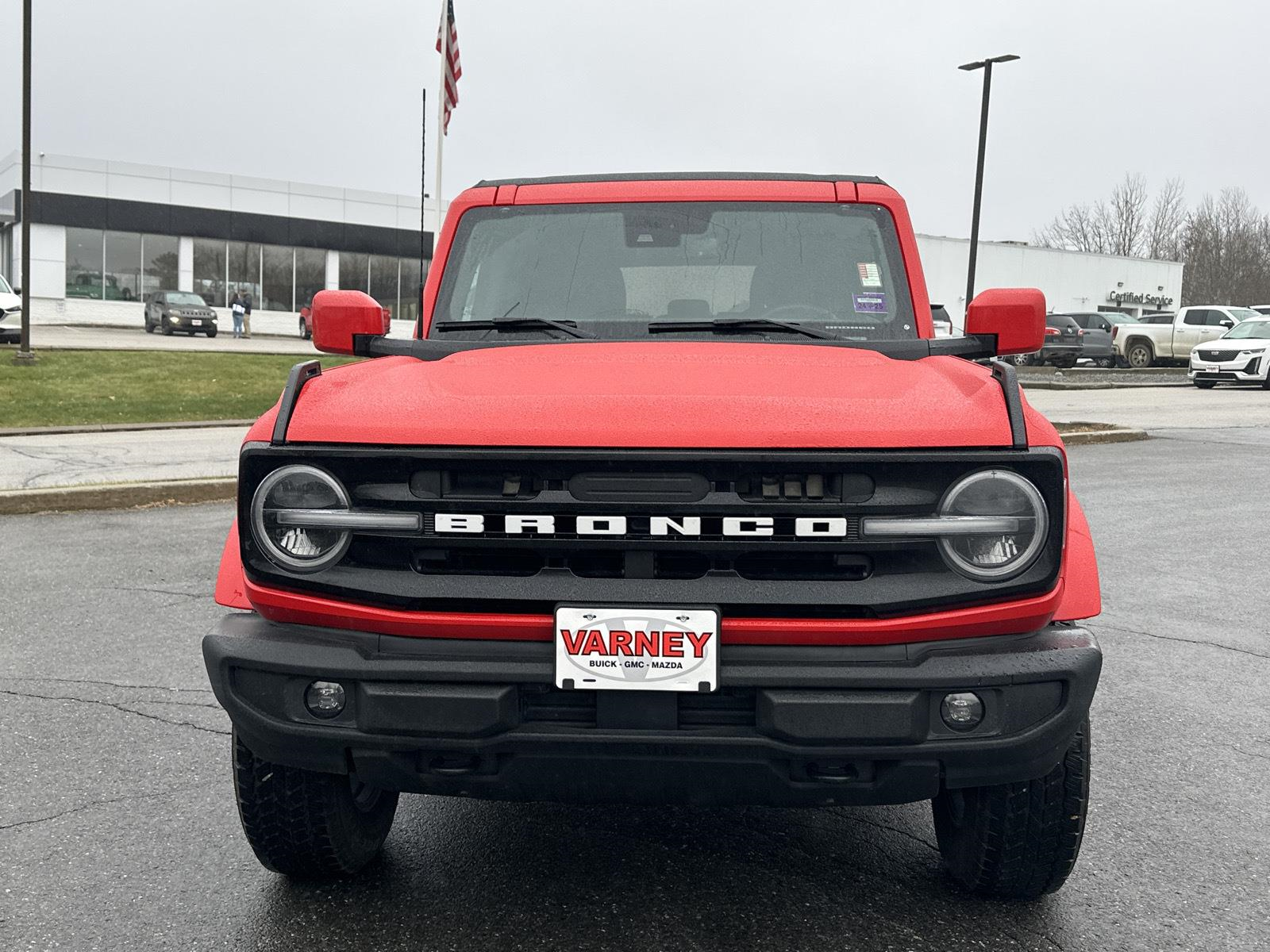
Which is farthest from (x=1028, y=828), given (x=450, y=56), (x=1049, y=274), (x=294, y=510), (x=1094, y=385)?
(x=1049, y=274)

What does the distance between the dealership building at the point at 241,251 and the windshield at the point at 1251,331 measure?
14.0m

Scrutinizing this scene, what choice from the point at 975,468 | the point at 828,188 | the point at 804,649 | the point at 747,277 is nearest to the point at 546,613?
the point at 804,649

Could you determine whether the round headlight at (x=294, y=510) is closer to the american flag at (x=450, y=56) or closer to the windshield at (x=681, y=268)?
the windshield at (x=681, y=268)

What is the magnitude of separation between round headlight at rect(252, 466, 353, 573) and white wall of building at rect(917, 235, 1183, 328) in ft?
125

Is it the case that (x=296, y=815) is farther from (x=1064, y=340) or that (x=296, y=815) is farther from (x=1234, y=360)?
(x=1064, y=340)

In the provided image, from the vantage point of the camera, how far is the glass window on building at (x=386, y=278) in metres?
50.5

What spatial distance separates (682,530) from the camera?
2.44 metres

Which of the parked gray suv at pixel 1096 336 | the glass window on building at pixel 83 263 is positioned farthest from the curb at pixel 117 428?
the glass window on building at pixel 83 263

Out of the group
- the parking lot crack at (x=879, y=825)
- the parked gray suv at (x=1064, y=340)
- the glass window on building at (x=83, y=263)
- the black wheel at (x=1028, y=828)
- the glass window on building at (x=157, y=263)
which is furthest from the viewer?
the glass window on building at (x=157, y=263)

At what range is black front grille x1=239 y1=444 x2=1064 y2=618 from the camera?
243cm

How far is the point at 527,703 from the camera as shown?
2.45 meters

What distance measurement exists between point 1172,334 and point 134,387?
27549 millimetres

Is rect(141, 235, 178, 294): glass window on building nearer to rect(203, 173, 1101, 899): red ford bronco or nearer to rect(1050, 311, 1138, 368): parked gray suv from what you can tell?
rect(1050, 311, 1138, 368): parked gray suv

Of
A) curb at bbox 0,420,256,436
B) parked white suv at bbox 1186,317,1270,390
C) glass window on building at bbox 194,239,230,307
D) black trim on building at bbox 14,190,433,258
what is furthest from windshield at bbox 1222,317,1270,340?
glass window on building at bbox 194,239,230,307
